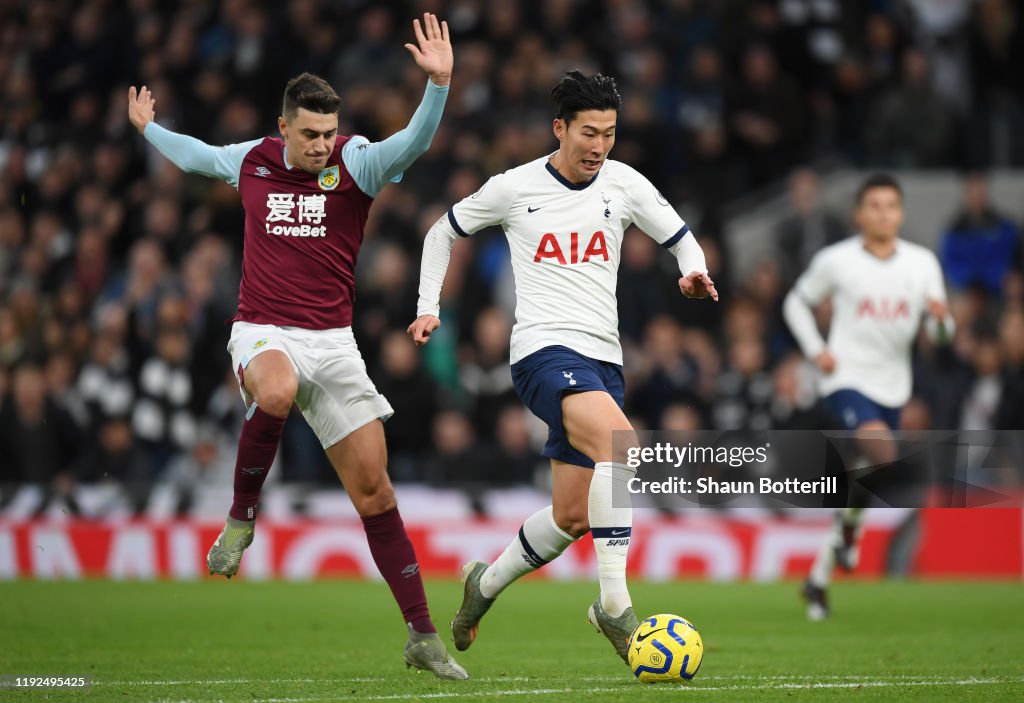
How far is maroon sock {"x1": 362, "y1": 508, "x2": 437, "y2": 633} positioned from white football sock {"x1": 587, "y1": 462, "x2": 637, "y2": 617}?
0.92 meters

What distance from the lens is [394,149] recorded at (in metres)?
7.30

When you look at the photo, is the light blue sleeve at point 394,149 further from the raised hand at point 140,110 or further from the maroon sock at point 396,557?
the maroon sock at point 396,557

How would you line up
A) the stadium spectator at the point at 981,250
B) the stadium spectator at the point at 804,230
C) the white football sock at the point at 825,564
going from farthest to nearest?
the stadium spectator at the point at 804,230
the stadium spectator at the point at 981,250
the white football sock at the point at 825,564

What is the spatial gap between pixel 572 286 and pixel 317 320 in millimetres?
1226

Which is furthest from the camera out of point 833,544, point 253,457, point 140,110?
point 833,544

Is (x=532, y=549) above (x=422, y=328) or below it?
below

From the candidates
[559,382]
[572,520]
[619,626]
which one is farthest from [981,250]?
[619,626]

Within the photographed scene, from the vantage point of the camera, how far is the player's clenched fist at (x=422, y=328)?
722 centimetres

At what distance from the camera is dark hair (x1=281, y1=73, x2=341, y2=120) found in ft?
24.1

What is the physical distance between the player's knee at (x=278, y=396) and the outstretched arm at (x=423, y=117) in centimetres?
107

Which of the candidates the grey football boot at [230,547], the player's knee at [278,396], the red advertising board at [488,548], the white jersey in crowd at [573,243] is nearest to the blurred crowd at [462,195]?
the red advertising board at [488,548]

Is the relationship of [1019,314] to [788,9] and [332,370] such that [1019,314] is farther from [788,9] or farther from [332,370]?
[332,370]

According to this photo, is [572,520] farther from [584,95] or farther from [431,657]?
[584,95]

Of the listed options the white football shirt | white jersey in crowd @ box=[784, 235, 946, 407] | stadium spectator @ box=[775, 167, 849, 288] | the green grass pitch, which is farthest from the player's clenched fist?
stadium spectator @ box=[775, 167, 849, 288]
